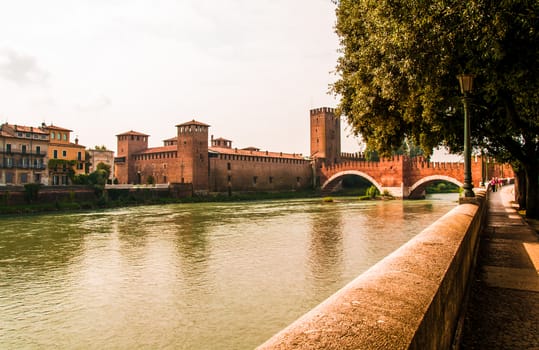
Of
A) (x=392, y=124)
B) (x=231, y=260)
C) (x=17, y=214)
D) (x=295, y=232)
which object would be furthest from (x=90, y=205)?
(x=392, y=124)

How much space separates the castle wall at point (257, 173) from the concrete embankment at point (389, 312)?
42.3m

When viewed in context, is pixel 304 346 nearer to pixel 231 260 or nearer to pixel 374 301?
pixel 374 301

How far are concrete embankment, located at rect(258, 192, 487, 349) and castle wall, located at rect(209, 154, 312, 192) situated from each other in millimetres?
42262

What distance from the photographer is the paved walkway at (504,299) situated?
2.63 meters

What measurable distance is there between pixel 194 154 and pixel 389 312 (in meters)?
42.5

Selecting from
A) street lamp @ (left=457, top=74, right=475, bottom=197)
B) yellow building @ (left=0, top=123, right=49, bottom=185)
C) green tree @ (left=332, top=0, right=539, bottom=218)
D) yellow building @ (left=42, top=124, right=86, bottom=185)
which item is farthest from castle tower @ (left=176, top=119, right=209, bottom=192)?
street lamp @ (left=457, top=74, right=475, bottom=197)

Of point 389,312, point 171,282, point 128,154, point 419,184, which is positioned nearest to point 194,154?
point 128,154

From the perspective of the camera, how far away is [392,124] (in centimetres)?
974

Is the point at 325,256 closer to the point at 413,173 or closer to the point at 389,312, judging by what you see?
the point at 389,312

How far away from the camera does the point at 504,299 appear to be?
3.39 metres

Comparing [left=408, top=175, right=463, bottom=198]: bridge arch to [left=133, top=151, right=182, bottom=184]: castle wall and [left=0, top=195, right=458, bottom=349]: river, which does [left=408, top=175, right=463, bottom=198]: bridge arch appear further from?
[left=0, top=195, right=458, bottom=349]: river

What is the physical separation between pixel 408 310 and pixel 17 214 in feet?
95.9

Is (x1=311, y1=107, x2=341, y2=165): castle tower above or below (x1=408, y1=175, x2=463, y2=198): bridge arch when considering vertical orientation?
above

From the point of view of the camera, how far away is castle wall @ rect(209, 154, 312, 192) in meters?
45.3
